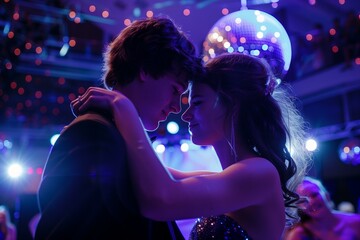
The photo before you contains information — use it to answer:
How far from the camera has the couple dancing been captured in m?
1.09

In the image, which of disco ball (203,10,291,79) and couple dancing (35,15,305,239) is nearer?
couple dancing (35,15,305,239)

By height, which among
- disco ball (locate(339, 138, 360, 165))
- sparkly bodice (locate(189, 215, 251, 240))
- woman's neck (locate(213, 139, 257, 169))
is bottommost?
disco ball (locate(339, 138, 360, 165))

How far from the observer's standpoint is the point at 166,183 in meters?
1.17

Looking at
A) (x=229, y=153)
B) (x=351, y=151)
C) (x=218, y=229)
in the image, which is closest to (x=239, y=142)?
(x=229, y=153)

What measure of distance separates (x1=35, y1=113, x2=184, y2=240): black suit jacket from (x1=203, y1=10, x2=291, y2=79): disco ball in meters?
0.92

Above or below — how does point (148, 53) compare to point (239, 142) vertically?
above

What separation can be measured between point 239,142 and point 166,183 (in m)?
0.56

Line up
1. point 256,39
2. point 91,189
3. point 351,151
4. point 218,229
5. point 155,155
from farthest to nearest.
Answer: point 351,151, point 256,39, point 218,229, point 155,155, point 91,189

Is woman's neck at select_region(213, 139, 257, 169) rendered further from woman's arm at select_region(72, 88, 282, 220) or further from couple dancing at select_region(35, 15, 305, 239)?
woman's arm at select_region(72, 88, 282, 220)

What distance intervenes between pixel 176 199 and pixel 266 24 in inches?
41.7

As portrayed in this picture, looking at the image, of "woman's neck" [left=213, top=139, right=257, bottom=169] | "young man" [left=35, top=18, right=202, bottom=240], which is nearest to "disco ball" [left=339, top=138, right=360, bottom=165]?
"woman's neck" [left=213, top=139, right=257, bottom=169]

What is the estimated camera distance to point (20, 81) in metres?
10.1

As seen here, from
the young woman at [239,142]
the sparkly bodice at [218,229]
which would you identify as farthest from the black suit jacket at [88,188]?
the sparkly bodice at [218,229]

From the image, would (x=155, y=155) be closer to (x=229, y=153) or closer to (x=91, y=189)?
(x=91, y=189)
